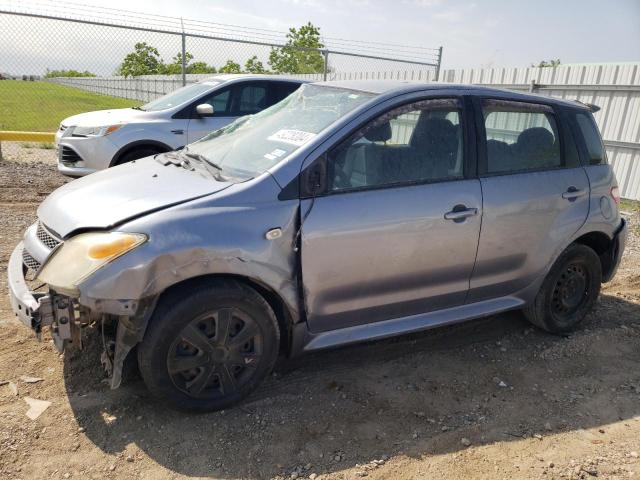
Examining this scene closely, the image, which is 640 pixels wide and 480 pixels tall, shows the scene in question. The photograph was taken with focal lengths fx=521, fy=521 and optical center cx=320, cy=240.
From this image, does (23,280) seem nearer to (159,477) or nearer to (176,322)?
(176,322)

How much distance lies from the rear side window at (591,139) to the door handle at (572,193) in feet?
1.08

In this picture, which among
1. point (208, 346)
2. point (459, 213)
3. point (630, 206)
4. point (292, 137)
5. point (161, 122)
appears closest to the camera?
point (208, 346)

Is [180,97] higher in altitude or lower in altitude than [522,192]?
higher

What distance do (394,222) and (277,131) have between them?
0.97m

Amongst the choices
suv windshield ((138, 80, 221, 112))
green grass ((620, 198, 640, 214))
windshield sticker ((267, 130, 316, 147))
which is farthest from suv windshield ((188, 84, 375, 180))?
green grass ((620, 198, 640, 214))

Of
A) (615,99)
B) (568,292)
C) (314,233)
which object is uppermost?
(615,99)

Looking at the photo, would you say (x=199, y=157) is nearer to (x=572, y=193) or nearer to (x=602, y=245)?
(x=572, y=193)

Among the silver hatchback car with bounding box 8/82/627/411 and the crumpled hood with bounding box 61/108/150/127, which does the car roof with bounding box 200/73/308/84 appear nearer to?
the crumpled hood with bounding box 61/108/150/127

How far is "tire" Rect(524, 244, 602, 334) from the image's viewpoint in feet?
13.1

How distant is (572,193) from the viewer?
12.6 feet

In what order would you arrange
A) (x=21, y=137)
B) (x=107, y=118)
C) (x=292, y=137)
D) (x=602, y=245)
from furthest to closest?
1. (x=21, y=137)
2. (x=107, y=118)
3. (x=602, y=245)
4. (x=292, y=137)

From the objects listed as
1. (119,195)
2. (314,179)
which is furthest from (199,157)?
(314,179)

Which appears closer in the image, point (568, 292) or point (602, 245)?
point (568, 292)

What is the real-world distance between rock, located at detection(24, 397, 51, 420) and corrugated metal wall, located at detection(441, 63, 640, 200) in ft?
32.9
